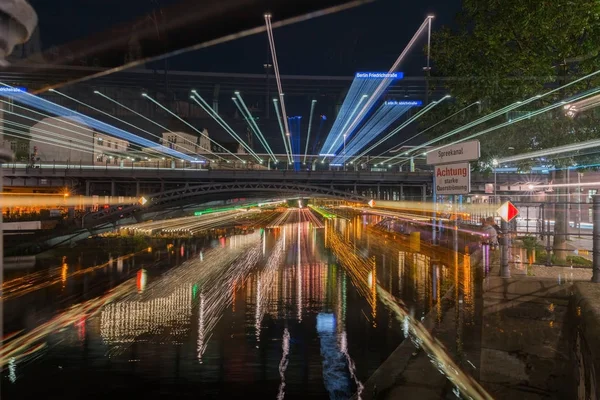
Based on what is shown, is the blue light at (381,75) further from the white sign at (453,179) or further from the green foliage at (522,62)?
the white sign at (453,179)

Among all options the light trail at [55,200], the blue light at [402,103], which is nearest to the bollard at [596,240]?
the light trail at [55,200]

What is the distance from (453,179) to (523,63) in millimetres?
7299

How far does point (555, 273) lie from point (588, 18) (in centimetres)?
602

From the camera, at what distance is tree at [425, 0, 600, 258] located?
11.7 m

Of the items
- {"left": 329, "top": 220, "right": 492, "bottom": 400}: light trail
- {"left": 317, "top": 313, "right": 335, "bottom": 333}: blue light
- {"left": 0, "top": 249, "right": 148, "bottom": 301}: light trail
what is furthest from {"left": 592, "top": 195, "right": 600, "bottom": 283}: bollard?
{"left": 0, "top": 249, "right": 148, "bottom": 301}: light trail

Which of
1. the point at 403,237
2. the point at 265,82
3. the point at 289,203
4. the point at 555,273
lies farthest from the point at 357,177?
the point at 289,203

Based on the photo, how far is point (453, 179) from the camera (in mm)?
7754

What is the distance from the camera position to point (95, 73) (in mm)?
3332

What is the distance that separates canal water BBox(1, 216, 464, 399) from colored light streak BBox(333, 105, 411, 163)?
171 feet

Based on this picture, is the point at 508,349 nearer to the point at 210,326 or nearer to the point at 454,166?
the point at 454,166

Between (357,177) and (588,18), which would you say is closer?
(588,18)

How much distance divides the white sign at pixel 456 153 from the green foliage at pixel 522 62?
564 centimetres

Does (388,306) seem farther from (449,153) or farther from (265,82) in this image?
(265,82)

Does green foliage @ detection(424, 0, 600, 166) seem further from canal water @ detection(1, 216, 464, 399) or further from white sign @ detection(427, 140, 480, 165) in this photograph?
white sign @ detection(427, 140, 480, 165)
